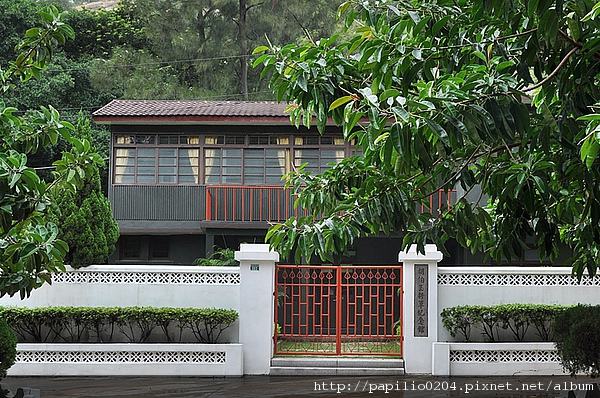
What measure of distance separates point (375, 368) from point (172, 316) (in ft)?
10.7

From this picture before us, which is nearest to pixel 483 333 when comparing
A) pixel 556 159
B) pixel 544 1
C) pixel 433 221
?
pixel 433 221

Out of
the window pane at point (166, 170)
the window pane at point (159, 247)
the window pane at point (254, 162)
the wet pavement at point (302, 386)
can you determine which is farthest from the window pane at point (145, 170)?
the wet pavement at point (302, 386)

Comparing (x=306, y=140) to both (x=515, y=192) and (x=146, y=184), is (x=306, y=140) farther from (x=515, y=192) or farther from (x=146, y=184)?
(x=515, y=192)

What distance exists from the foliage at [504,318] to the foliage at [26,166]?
7041 mm

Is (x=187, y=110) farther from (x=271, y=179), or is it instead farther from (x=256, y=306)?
(x=256, y=306)

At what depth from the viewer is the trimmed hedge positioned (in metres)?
12.2

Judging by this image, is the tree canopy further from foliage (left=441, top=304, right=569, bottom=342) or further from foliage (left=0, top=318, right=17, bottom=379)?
foliage (left=441, top=304, right=569, bottom=342)

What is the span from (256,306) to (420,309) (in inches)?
103

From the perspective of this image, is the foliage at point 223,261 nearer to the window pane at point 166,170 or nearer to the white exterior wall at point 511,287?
the window pane at point 166,170

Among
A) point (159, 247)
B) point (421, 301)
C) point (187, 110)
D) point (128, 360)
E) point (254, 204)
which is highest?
point (187, 110)

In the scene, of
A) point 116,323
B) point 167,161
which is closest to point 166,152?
point 167,161

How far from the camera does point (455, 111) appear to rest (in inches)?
179

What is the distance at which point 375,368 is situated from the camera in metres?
12.2

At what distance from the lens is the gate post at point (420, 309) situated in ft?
40.2
